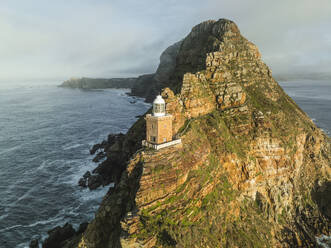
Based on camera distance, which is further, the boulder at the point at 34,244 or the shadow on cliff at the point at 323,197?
the shadow on cliff at the point at 323,197

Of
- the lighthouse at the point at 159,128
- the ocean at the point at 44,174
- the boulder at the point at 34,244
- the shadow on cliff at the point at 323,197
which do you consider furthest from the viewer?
the shadow on cliff at the point at 323,197

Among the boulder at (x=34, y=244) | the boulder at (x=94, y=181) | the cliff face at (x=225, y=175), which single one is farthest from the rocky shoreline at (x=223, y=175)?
the boulder at (x=34, y=244)

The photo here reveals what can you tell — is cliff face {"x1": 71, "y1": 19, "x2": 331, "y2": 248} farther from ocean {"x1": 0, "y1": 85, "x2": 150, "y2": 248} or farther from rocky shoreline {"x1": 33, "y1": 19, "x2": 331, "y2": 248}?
ocean {"x1": 0, "y1": 85, "x2": 150, "y2": 248}

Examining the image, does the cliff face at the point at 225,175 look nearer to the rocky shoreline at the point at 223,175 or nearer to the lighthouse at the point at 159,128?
the rocky shoreline at the point at 223,175

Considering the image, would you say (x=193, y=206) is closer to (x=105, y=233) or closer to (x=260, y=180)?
(x=105, y=233)

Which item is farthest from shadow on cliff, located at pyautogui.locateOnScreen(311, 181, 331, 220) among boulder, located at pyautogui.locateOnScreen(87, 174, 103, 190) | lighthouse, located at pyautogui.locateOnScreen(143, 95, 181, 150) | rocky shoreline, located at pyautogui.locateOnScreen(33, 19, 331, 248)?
boulder, located at pyautogui.locateOnScreen(87, 174, 103, 190)

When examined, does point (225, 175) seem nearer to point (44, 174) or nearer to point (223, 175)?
point (223, 175)

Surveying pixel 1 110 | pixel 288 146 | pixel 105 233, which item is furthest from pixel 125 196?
pixel 1 110
